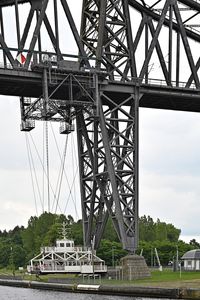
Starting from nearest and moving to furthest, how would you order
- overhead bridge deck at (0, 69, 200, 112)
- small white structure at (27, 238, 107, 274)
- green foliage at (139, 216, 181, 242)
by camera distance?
overhead bridge deck at (0, 69, 200, 112) → small white structure at (27, 238, 107, 274) → green foliage at (139, 216, 181, 242)

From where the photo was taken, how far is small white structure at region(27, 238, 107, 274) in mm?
74562

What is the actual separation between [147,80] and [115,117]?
4.81 m

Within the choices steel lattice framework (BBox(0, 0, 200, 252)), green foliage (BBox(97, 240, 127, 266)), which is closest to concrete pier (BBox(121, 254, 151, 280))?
steel lattice framework (BBox(0, 0, 200, 252))

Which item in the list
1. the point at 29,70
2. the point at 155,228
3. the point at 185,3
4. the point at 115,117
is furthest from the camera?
the point at 155,228

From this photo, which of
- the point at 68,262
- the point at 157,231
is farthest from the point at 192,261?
the point at 157,231

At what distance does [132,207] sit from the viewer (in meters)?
66.9

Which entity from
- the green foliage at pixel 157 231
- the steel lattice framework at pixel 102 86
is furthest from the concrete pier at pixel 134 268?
the green foliage at pixel 157 231

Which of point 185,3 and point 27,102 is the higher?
point 185,3

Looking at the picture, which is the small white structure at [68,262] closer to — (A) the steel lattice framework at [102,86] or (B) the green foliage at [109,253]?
(A) the steel lattice framework at [102,86]

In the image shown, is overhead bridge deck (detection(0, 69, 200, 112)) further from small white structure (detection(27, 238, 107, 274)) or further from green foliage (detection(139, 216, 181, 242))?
green foliage (detection(139, 216, 181, 242))

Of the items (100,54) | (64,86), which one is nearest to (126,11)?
(100,54)

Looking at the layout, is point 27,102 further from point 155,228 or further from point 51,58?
point 155,228

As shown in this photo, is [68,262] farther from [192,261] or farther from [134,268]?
[192,261]

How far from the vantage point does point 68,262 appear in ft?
247
